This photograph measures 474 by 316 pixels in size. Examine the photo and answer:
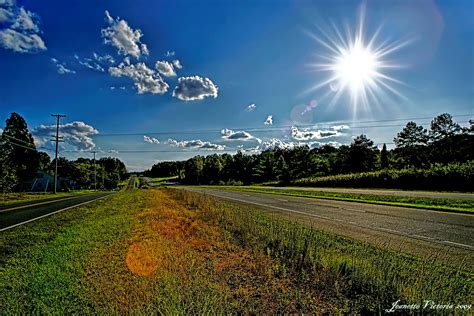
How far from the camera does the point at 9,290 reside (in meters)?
4.09

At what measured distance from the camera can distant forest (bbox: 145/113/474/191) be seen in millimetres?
30672

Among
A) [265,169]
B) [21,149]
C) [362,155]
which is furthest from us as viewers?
[265,169]

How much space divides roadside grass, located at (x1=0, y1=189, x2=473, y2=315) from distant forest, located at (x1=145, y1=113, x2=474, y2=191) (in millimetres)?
28862

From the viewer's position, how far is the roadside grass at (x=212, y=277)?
3.52m

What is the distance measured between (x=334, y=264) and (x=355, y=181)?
3890 centimetres

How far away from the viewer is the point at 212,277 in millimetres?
4418

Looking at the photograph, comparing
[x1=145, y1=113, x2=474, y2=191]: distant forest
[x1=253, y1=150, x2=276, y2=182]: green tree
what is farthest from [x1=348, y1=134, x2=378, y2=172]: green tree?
[x1=253, y1=150, x2=276, y2=182]: green tree

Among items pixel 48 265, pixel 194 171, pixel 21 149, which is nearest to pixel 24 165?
pixel 21 149

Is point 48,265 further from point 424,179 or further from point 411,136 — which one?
point 411,136

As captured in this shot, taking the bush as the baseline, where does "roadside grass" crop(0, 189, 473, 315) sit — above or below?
below

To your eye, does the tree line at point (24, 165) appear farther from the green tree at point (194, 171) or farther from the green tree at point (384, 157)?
the green tree at point (384, 157)

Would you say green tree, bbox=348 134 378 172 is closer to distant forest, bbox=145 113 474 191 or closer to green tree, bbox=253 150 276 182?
distant forest, bbox=145 113 474 191

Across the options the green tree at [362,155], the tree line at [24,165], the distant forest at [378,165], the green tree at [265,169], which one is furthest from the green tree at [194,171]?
the green tree at [362,155]

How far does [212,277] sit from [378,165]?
7942 cm
